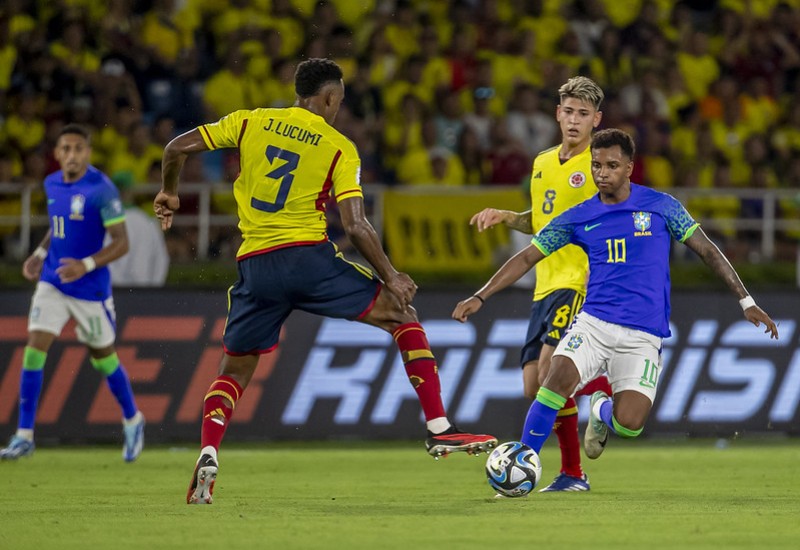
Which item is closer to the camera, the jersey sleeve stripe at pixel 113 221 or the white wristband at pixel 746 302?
the white wristband at pixel 746 302

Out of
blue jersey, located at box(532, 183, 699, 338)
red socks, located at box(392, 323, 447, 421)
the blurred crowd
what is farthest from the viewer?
the blurred crowd

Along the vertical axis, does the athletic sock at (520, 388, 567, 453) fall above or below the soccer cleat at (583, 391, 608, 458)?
above

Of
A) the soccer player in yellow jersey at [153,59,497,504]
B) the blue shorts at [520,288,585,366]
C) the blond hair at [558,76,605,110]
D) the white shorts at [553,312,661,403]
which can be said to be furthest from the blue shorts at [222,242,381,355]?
the blond hair at [558,76,605,110]

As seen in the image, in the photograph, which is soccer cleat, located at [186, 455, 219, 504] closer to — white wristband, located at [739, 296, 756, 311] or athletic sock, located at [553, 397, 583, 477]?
athletic sock, located at [553, 397, 583, 477]

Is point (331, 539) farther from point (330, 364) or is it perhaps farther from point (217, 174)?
point (217, 174)

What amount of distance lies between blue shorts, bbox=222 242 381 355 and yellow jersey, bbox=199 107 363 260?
9 centimetres

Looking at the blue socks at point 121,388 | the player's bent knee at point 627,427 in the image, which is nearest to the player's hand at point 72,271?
the blue socks at point 121,388

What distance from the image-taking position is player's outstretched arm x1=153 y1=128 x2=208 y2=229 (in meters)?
8.48

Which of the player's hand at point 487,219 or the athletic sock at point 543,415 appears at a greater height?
the player's hand at point 487,219

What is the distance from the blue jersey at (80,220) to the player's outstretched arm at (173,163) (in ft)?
12.0

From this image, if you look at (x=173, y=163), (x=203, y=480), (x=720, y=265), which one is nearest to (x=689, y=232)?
(x=720, y=265)

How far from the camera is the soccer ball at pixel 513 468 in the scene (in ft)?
27.4

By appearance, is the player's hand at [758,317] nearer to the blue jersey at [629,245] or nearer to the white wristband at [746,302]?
the white wristband at [746,302]

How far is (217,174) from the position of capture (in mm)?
16953
